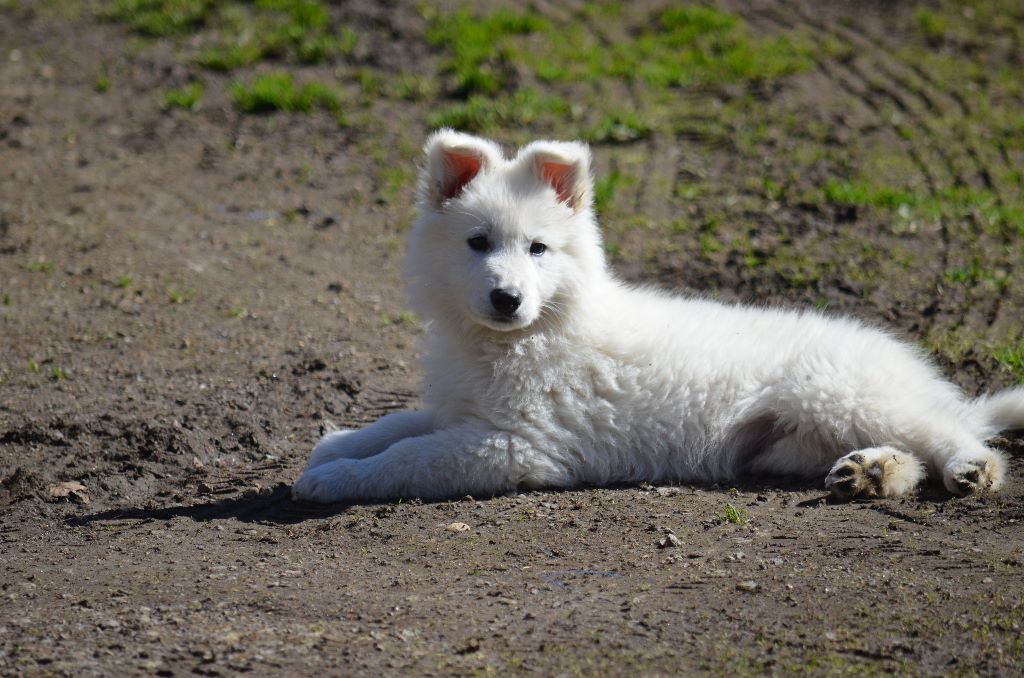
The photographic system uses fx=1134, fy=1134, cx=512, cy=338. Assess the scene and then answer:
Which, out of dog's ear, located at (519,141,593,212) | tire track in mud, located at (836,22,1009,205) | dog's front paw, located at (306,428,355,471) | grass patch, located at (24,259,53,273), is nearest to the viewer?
dog's ear, located at (519,141,593,212)

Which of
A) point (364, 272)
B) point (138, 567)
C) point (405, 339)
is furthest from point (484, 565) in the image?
point (364, 272)

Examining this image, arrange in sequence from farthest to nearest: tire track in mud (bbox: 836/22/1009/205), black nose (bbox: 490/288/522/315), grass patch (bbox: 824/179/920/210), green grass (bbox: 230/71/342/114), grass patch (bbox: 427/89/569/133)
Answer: green grass (bbox: 230/71/342/114)
grass patch (bbox: 427/89/569/133)
tire track in mud (bbox: 836/22/1009/205)
grass patch (bbox: 824/179/920/210)
black nose (bbox: 490/288/522/315)

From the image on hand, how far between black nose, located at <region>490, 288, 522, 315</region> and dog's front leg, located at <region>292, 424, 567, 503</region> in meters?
0.57

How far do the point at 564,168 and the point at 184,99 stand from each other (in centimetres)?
658

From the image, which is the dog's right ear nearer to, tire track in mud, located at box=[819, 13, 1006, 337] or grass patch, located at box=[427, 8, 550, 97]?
tire track in mud, located at box=[819, 13, 1006, 337]

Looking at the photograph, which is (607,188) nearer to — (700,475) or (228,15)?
(700,475)

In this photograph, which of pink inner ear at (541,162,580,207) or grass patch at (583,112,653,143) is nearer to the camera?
pink inner ear at (541,162,580,207)

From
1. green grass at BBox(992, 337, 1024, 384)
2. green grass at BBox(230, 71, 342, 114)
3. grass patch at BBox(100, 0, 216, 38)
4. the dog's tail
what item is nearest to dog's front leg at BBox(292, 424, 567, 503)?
the dog's tail

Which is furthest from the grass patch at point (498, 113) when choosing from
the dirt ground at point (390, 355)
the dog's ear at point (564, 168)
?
the dog's ear at point (564, 168)

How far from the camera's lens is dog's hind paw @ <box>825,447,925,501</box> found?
475 centimetres

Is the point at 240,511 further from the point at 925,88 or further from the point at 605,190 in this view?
the point at 925,88

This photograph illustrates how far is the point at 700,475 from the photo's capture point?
5176mm

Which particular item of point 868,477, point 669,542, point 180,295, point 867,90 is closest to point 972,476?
point 868,477

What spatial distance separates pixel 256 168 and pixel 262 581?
6120 millimetres
